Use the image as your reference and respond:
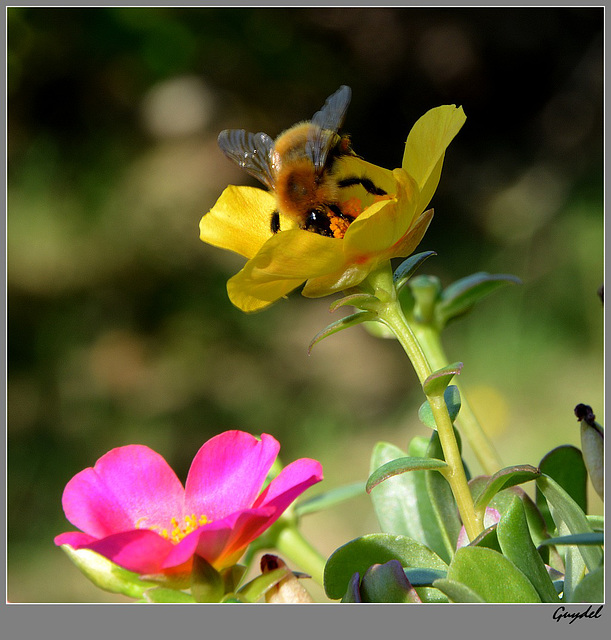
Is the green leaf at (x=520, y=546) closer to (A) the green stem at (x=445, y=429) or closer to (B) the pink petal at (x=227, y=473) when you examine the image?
(A) the green stem at (x=445, y=429)

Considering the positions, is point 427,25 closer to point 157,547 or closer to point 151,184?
point 151,184

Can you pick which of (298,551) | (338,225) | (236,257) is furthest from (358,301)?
(236,257)

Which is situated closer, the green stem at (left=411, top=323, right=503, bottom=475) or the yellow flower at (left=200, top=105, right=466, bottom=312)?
the yellow flower at (left=200, top=105, right=466, bottom=312)

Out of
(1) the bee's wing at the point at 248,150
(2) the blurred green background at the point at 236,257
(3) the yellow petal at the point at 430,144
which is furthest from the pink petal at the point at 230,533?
(2) the blurred green background at the point at 236,257

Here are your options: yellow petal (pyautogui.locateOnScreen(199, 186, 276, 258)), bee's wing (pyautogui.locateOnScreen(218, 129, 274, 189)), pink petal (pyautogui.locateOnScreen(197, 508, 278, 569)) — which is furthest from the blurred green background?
pink petal (pyautogui.locateOnScreen(197, 508, 278, 569))

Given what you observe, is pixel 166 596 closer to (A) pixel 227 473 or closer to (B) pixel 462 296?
(A) pixel 227 473

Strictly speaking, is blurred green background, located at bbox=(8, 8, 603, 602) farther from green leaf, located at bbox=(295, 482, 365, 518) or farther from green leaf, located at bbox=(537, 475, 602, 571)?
green leaf, located at bbox=(537, 475, 602, 571)
